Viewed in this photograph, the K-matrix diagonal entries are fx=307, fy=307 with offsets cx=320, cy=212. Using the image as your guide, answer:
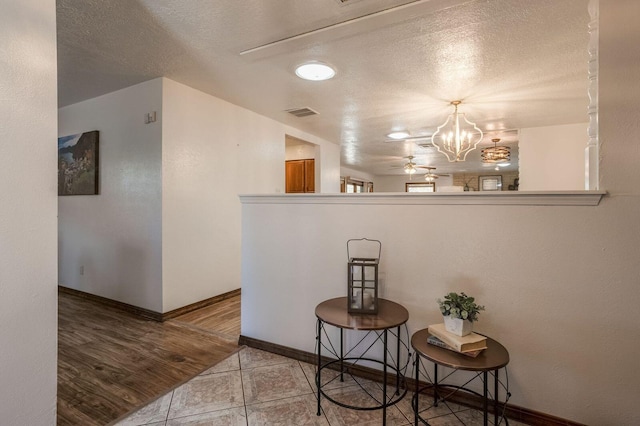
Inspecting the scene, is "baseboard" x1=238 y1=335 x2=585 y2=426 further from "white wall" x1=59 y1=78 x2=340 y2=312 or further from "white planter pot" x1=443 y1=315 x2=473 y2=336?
"white wall" x1=59 y1=78 x2=340 y2=312

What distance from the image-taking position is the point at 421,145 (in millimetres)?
5660

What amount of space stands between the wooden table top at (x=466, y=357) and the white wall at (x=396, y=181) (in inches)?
384

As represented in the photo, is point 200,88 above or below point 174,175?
above

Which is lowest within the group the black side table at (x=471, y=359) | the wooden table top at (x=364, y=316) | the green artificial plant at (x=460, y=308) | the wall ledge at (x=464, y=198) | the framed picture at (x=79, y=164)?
the black side table at (x=471, y=359)

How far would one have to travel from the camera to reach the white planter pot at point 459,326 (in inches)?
57.4

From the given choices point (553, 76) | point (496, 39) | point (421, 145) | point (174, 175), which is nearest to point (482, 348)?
point (496, 39)

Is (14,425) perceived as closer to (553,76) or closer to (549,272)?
Result: (549,272)

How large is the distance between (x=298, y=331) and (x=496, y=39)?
2.52 meters

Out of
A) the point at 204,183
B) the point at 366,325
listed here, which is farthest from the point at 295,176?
the point at 366,325

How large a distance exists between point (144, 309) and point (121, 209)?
110cm

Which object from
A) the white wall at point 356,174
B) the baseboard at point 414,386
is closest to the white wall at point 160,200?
the baseboard at point 414,386

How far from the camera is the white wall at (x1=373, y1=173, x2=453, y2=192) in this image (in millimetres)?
10953

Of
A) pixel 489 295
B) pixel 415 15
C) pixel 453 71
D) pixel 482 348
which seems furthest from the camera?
pixel 453 71

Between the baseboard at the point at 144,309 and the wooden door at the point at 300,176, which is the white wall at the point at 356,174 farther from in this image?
the baseboard at the point at 144,309
